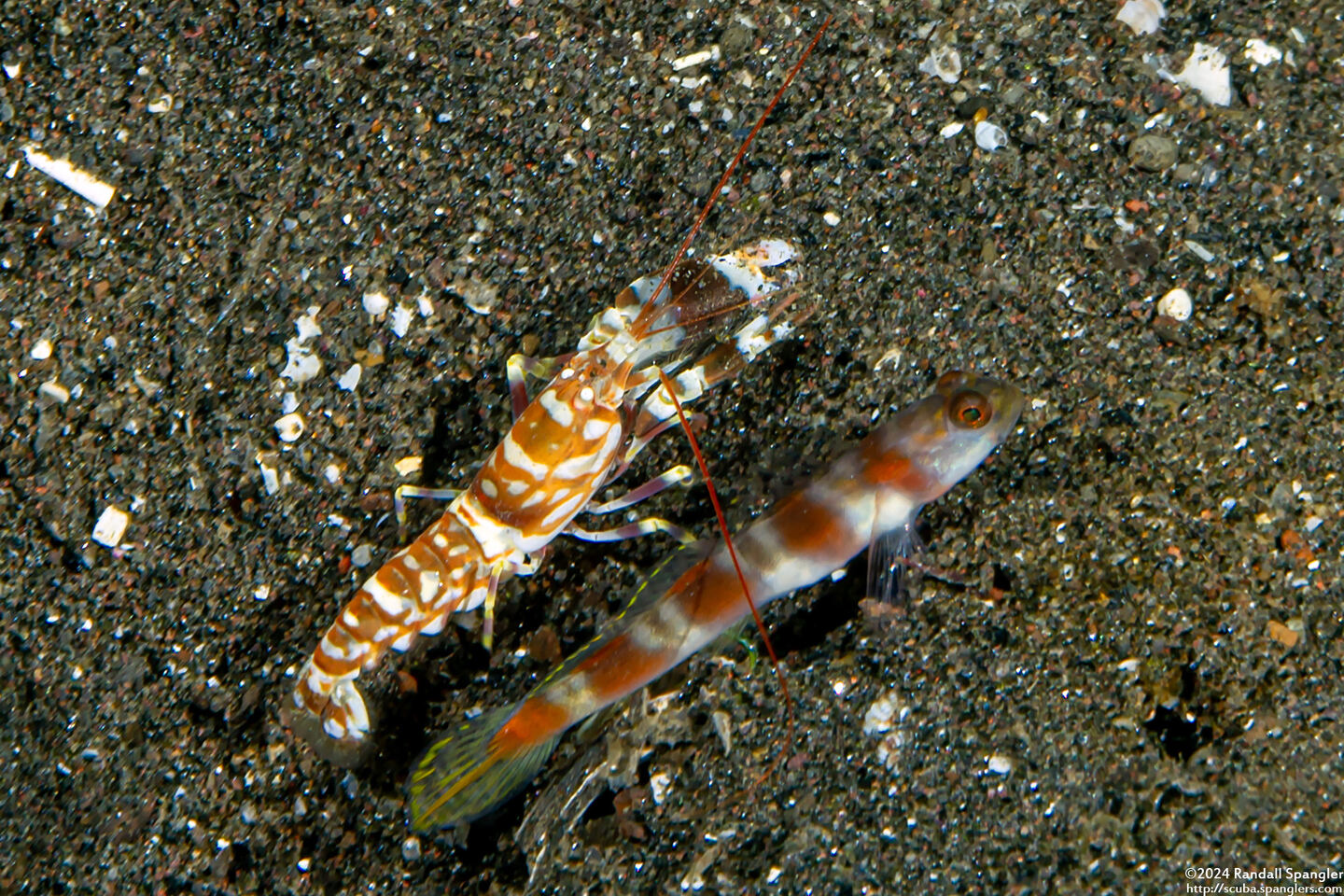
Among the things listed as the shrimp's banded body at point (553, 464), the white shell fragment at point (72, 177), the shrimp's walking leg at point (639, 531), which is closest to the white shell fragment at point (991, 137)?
the shrimp's banded body at point (553, 464)

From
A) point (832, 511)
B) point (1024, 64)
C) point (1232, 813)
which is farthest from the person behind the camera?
point (1024, 64)

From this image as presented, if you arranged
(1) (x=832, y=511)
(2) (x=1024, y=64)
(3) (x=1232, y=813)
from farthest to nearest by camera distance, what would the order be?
(2) (x=1024, y=64) < (1) (x=832, y=511) < (3) (x=1232, y=813)

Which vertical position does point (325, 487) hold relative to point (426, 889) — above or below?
above

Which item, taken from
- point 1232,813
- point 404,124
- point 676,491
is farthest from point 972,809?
point 404,124

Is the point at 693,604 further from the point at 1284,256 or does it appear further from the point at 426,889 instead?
the point at 1284,256

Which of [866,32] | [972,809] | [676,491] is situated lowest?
[972,809]

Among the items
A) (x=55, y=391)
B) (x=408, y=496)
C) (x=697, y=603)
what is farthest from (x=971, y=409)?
(x=55, y=391)
